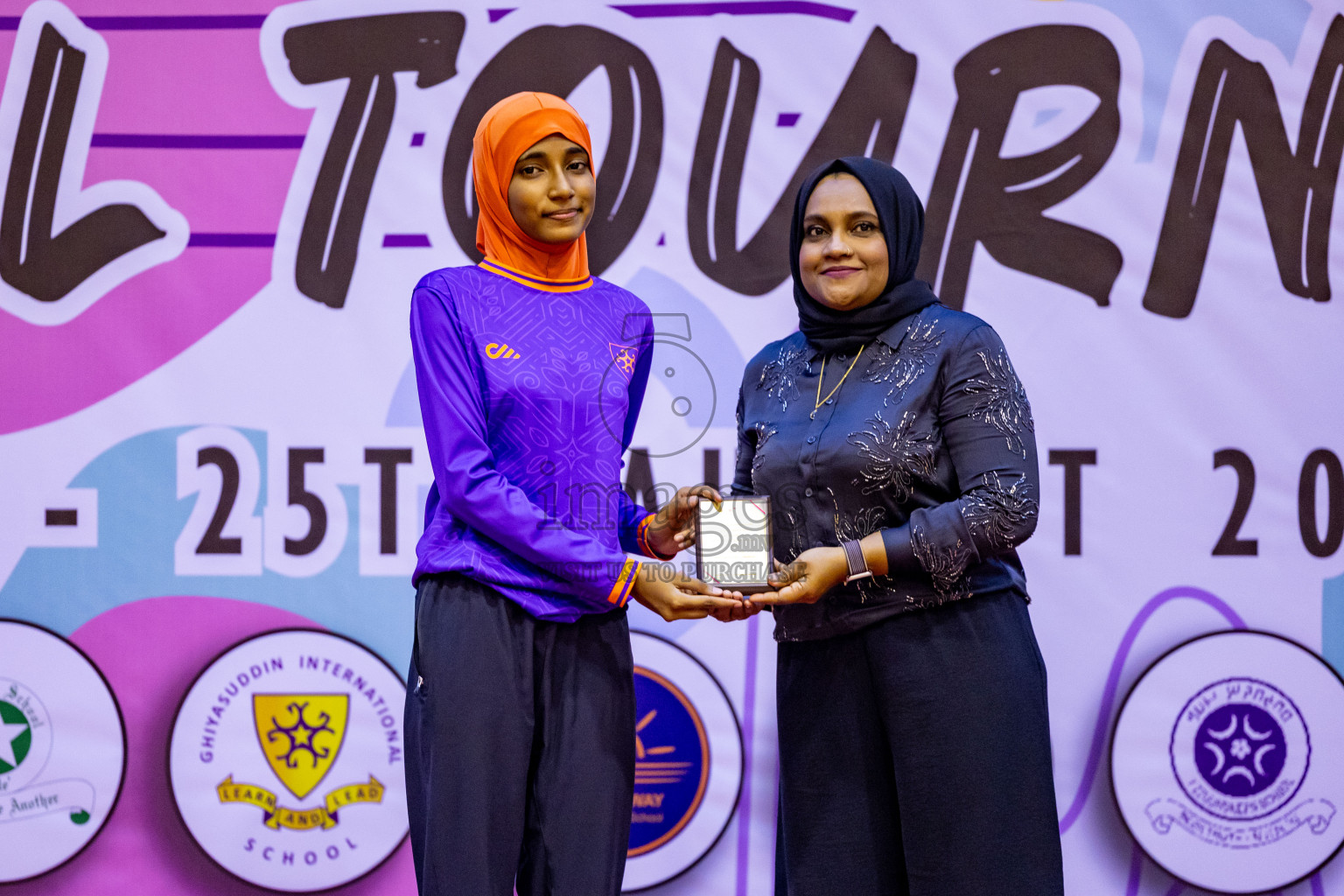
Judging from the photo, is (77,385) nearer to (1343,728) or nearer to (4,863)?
(4,863)

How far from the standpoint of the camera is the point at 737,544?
1610 mm

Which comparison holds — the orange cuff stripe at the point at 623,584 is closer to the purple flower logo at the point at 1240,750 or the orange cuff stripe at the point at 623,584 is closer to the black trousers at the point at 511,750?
the black trousers at the point at 511,750

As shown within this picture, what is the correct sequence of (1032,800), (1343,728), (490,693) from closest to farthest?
(490,693)
(1032,800)
(1343,728)

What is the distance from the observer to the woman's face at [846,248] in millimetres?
1672

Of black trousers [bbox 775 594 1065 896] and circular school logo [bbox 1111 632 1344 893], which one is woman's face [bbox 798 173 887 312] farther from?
circular school logo [bbox 1111 632 1344 893]

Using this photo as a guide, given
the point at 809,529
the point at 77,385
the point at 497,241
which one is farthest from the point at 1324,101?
the point at 77,385

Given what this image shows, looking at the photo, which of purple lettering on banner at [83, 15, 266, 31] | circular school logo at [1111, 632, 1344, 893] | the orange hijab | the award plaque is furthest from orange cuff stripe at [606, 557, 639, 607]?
purple lettering on banner at [83, 15, 266, 31]

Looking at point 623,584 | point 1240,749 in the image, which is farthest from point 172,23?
point 1240,749

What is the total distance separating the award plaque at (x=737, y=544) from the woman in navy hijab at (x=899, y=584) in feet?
0.11

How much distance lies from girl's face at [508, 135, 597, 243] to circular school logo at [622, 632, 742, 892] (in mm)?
1167

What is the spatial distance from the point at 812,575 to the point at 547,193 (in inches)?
27.3

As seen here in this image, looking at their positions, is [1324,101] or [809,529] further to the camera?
[1324,101]

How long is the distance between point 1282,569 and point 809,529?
1413 millimetres

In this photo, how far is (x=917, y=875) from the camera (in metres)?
1.60
